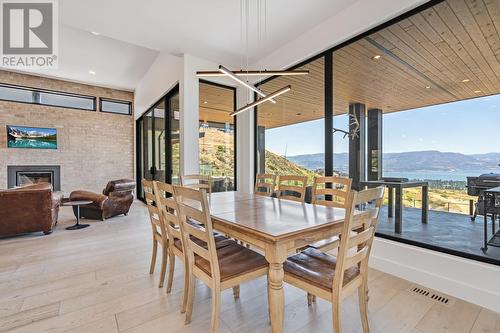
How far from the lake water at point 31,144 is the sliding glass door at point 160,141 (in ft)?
7.73

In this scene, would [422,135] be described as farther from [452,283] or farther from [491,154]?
[452,283]

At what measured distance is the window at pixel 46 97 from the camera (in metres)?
6.44

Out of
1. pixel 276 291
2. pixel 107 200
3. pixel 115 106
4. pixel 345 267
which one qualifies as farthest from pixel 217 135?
pixel 115 106

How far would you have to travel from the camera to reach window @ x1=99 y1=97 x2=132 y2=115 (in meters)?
7.83

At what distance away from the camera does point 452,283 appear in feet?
6.85

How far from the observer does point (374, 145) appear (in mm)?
2992

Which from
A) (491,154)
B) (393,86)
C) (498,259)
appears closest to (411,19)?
(393,86)

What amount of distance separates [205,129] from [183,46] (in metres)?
1.48

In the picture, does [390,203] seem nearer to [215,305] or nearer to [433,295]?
[433,295]

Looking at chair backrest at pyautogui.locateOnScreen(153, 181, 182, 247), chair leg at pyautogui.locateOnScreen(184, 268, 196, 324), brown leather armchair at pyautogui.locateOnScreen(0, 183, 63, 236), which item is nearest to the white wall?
brown leather armchair at pyautogui.locateOnScreen(0, 183, 63, 236)

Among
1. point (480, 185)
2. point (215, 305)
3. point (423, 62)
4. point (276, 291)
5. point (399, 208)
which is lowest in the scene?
point (215, 305)

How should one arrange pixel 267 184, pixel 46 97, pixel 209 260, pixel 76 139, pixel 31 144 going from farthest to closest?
pixel 76 139, pixel 46 97, pixel 31 144, pixel 267 184, pixel 209 260

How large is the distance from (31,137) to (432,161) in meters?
9.16

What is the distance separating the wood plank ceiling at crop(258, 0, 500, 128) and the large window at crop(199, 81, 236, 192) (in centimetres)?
196
